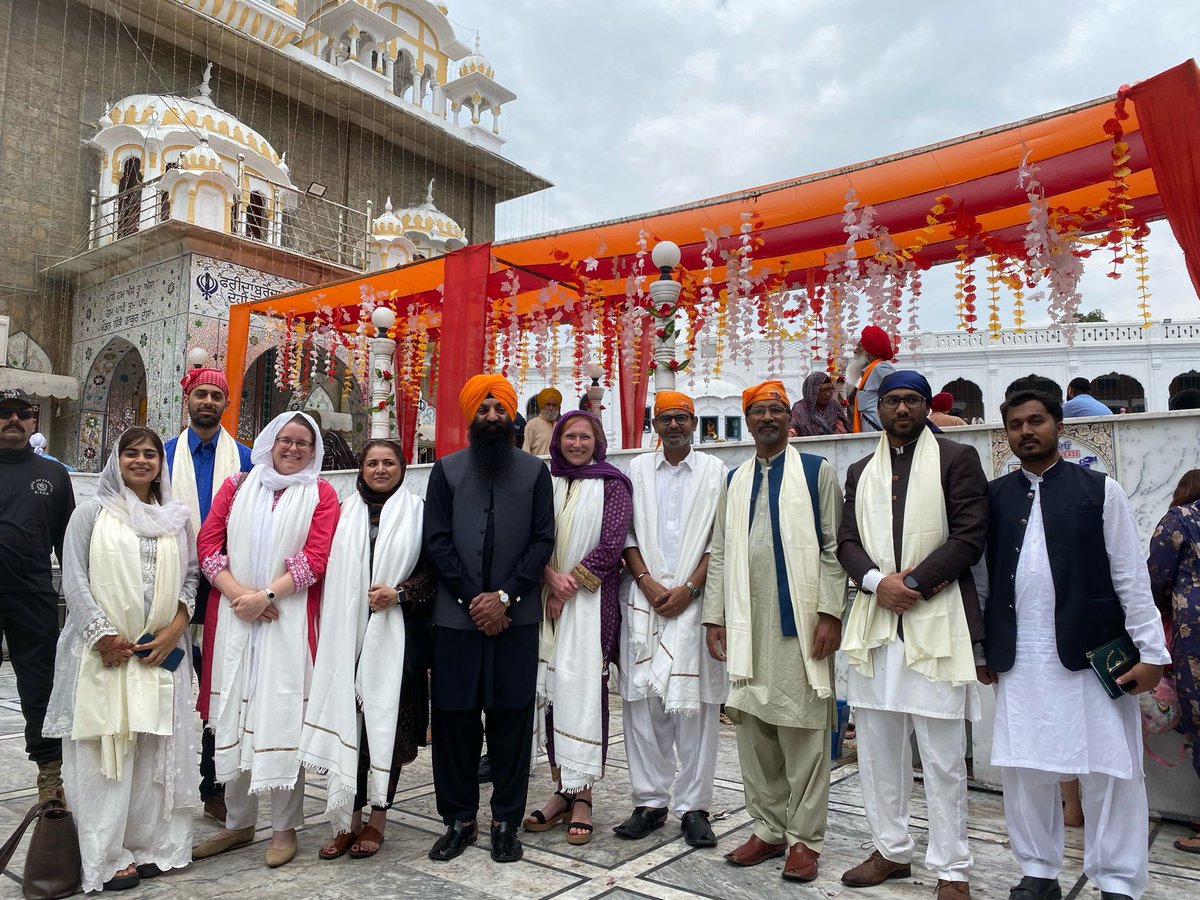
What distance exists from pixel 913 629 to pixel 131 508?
2431 millimetres

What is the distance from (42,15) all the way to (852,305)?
11.8 meters

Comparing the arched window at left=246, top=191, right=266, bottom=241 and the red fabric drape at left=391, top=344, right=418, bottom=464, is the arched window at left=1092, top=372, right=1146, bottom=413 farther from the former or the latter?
the arched window at left=246, top=191, right=266, bottom=241

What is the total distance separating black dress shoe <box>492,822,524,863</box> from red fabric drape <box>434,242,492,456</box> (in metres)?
4.71

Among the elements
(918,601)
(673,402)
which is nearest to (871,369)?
(673,402)

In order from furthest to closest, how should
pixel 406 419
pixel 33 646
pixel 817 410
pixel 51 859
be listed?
pixel 406 419 < pixel 817 410 < pixel 33 646 < pixel 51 859

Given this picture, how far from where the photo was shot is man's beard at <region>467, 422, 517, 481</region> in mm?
2900

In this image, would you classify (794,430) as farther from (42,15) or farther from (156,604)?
(42,15)

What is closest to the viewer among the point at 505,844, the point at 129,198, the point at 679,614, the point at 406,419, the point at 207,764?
the point at 505,844

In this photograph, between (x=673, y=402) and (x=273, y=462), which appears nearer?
(x=273, y=462)

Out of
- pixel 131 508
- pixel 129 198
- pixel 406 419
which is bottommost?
pixel 131 508

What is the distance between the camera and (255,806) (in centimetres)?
283

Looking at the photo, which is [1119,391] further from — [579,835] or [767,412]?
[579,835]

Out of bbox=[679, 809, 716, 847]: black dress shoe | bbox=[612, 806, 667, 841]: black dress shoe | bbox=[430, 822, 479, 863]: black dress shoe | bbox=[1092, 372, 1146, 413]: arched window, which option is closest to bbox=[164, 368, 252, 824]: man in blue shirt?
bbox=[430, 822, 479, 863]: black dress shoe

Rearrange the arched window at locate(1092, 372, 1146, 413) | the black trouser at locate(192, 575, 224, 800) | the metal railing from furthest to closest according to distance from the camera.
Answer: the arched window at locate(1092, 372, 1146, 413)
the metal railing
the black trouser at locate(192, 575, 224, 800)
